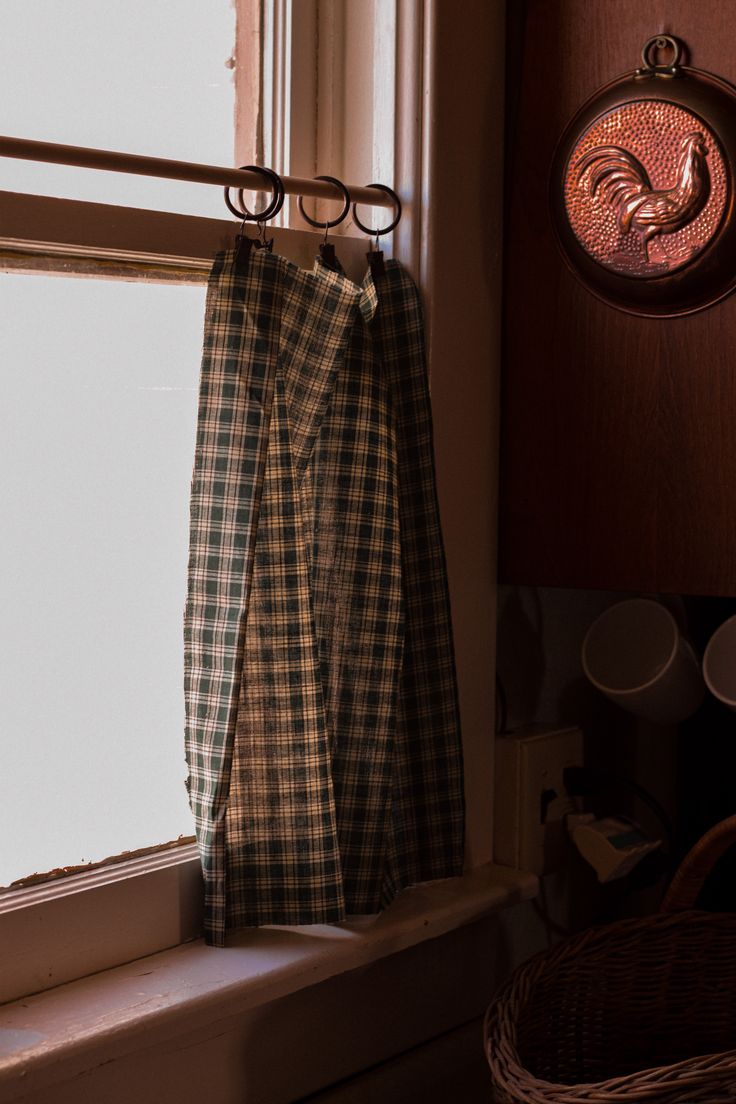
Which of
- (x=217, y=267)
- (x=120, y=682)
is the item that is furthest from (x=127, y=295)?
(x=120, y=682)

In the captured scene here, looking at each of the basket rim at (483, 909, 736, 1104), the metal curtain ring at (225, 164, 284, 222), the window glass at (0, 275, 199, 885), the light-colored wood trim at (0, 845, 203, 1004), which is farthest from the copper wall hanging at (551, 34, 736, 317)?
the light-colored wood trim at (0, 845, 203, 1004)

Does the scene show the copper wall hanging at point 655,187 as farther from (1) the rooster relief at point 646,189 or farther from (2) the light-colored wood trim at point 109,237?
(2) the light-colored wood trim at point 109,237

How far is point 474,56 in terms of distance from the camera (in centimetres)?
134

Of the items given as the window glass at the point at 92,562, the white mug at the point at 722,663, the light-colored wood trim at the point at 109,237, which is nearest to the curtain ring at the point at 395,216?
the light-colored wood trim at the point at 109,237

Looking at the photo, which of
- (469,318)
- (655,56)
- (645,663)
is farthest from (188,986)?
(655,56)

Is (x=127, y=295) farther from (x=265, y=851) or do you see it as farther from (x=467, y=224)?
(x=265, y=851)

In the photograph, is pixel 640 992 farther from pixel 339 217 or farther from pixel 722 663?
pixel 339 217

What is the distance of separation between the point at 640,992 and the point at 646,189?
872mm

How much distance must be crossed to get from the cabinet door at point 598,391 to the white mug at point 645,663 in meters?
0.15

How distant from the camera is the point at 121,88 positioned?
115 cm

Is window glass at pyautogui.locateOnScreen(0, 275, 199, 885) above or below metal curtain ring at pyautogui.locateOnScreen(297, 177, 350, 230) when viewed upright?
below

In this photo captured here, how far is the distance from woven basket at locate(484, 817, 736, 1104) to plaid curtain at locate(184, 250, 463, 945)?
207 millimetres

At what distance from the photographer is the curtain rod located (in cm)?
99

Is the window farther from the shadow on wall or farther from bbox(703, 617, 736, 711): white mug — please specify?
bbox(703, 617, 736, 711): white mug
